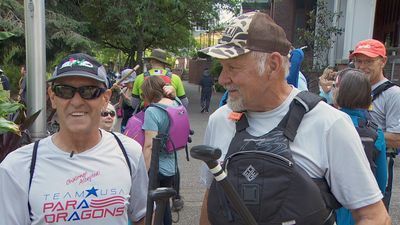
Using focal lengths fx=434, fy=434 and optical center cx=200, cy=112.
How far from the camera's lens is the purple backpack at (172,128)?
4.03 meters

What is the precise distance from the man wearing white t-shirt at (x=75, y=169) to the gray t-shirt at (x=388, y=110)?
2.31 m

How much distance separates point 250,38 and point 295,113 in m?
0.34

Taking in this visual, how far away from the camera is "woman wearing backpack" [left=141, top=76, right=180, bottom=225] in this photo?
3.94 metres

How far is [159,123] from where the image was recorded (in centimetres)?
399

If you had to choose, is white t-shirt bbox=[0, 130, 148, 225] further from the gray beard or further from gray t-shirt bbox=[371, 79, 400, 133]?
gray t-shirt bbox=[371, 79, 400, 133]

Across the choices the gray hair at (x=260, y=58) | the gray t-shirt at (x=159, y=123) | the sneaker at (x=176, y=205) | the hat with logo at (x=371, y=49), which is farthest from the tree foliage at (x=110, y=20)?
the gray hair at (x=260, y=58)

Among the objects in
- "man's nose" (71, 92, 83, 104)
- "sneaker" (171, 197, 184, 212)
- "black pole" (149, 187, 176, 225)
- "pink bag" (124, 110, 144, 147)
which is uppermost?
"man's nose" (71, 92, 83, 104)

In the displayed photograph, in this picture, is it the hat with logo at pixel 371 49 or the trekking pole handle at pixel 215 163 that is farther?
the hat with logo at pixel 371 49

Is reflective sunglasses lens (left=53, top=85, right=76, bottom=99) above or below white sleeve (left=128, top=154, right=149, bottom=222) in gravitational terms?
above

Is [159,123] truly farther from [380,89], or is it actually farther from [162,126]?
[380,89]

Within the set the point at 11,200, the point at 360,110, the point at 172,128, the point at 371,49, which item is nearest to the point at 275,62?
the point at 11,200

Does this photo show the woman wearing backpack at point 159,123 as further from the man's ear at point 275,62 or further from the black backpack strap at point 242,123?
the man's ear at point 275,62

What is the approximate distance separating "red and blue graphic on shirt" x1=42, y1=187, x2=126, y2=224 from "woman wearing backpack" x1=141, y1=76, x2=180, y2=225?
2010 mm

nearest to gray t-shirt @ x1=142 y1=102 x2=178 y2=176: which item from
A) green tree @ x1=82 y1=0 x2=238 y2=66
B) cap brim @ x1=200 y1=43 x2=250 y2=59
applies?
cap brim @ x1=200 y1=43 x2=250 y2=59
